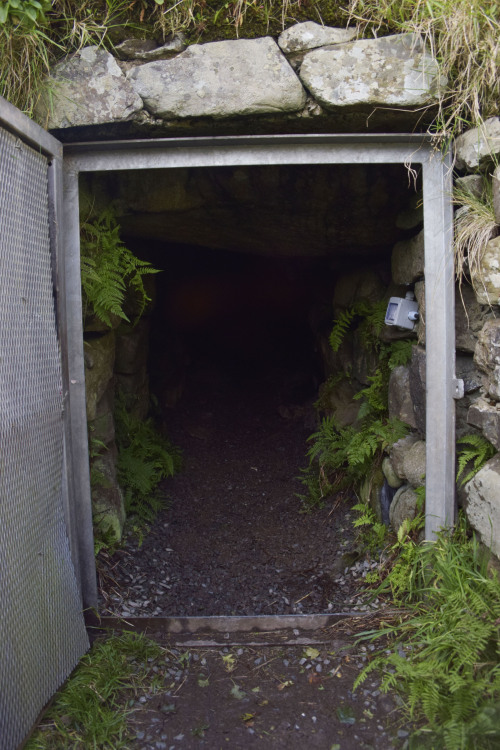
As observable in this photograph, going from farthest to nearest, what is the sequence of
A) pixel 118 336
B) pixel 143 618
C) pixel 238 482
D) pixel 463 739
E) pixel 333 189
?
1. pixel 238 482
2. pixel 118 336
3. pixel 333 189
4. pixel 143 618
5. pixel 463 739

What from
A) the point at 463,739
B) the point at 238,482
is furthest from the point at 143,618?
the point at 238,482

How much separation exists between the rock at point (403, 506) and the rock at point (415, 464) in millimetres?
89

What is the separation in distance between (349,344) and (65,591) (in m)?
3.13

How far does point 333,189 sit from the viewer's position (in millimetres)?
3533

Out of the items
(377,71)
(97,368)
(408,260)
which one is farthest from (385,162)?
(97,368)

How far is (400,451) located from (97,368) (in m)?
2.06

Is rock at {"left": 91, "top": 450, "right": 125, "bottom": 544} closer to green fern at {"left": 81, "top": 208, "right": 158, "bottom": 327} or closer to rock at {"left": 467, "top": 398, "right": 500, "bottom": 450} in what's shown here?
green fern at {"left": 81, "top": 208, "right": 158, "bottom": 327}

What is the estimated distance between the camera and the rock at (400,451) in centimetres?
345

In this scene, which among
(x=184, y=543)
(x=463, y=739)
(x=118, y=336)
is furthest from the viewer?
(x=118, y=336)

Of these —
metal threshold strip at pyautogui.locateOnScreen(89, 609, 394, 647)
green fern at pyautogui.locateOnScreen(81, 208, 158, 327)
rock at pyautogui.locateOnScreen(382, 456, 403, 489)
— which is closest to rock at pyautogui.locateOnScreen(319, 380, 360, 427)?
rock at pyautogui.locateOnScreen(382, 456, 403, 489)

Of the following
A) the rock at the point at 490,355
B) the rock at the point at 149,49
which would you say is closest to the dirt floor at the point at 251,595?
the rock at the point at 490,355

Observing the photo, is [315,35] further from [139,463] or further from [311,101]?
[139,463]

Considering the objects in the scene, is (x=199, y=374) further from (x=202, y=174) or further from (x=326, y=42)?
(x=326, y=42)

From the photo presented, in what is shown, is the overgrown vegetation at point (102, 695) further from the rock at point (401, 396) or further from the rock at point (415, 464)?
the rock at point (401, 396)
